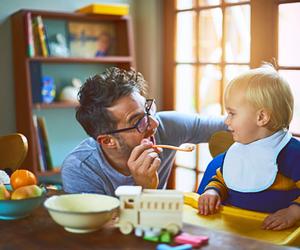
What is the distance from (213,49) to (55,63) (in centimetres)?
110

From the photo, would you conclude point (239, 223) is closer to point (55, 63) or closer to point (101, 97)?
point (101, 97)

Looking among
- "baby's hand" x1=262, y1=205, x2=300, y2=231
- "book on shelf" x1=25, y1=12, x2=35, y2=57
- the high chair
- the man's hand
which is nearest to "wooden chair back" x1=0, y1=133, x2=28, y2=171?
the man's hand

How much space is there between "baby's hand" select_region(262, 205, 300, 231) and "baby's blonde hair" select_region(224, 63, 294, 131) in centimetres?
30

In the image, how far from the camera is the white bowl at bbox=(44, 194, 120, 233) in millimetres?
1217

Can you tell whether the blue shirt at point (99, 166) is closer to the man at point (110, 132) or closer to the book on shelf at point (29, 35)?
the man at point (110, 132)

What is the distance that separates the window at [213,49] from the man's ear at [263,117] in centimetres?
137

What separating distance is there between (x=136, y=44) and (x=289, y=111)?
249cm

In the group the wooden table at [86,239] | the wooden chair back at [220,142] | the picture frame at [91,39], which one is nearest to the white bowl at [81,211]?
the wooden table at [86,239]

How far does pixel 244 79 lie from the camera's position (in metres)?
1.67

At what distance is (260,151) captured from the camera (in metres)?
1.65

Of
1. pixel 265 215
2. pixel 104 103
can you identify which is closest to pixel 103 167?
pixel 104 103

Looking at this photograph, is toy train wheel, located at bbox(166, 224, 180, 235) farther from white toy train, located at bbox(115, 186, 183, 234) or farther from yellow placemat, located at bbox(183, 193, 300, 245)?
yellow placemat, located at bbox(183, 193, 300, 245)

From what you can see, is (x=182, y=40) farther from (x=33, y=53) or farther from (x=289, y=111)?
(x=289, y=111)

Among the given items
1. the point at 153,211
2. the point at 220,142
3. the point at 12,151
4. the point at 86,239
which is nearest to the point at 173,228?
the point at 153,211
